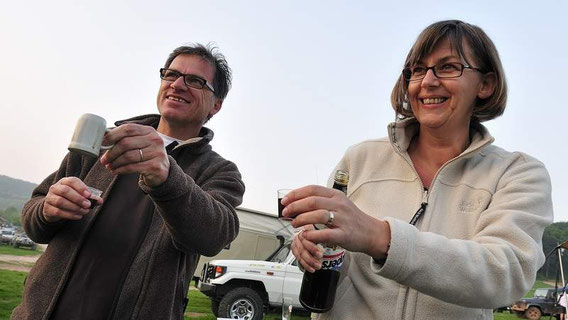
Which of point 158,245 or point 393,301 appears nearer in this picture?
point 393,301

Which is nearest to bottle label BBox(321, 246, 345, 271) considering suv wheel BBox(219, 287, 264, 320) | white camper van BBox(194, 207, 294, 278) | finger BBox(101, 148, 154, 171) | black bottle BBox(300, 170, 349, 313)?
black bottle BBox(300, 170, 349, 313)

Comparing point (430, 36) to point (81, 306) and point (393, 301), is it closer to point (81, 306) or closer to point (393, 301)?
point (393, 301)

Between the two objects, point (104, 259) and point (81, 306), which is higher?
point (104, 259)

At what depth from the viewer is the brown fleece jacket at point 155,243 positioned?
185cm

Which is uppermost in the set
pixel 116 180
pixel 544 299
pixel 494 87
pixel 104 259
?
pixel 494 87

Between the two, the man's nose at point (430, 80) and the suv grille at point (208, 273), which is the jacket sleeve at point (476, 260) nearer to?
the man's nose at point (430, 80)

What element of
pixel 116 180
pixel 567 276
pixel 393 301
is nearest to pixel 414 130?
pixel 393 301

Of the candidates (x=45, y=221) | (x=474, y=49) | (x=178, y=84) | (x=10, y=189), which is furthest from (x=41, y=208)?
(x=10, y=189)

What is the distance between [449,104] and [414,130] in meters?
0.27

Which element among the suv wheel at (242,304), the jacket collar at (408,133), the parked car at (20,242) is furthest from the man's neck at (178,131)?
the parked car at (20,242)

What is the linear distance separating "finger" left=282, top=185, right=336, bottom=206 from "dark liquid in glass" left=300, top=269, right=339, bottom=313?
484 millimetres

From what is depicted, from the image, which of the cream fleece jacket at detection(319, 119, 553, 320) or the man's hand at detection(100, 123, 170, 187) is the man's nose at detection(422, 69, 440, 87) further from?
the man's hand at detection(100, 123, 170, 187)

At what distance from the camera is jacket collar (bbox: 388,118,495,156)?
1.66m

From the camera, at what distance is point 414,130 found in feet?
6.19
